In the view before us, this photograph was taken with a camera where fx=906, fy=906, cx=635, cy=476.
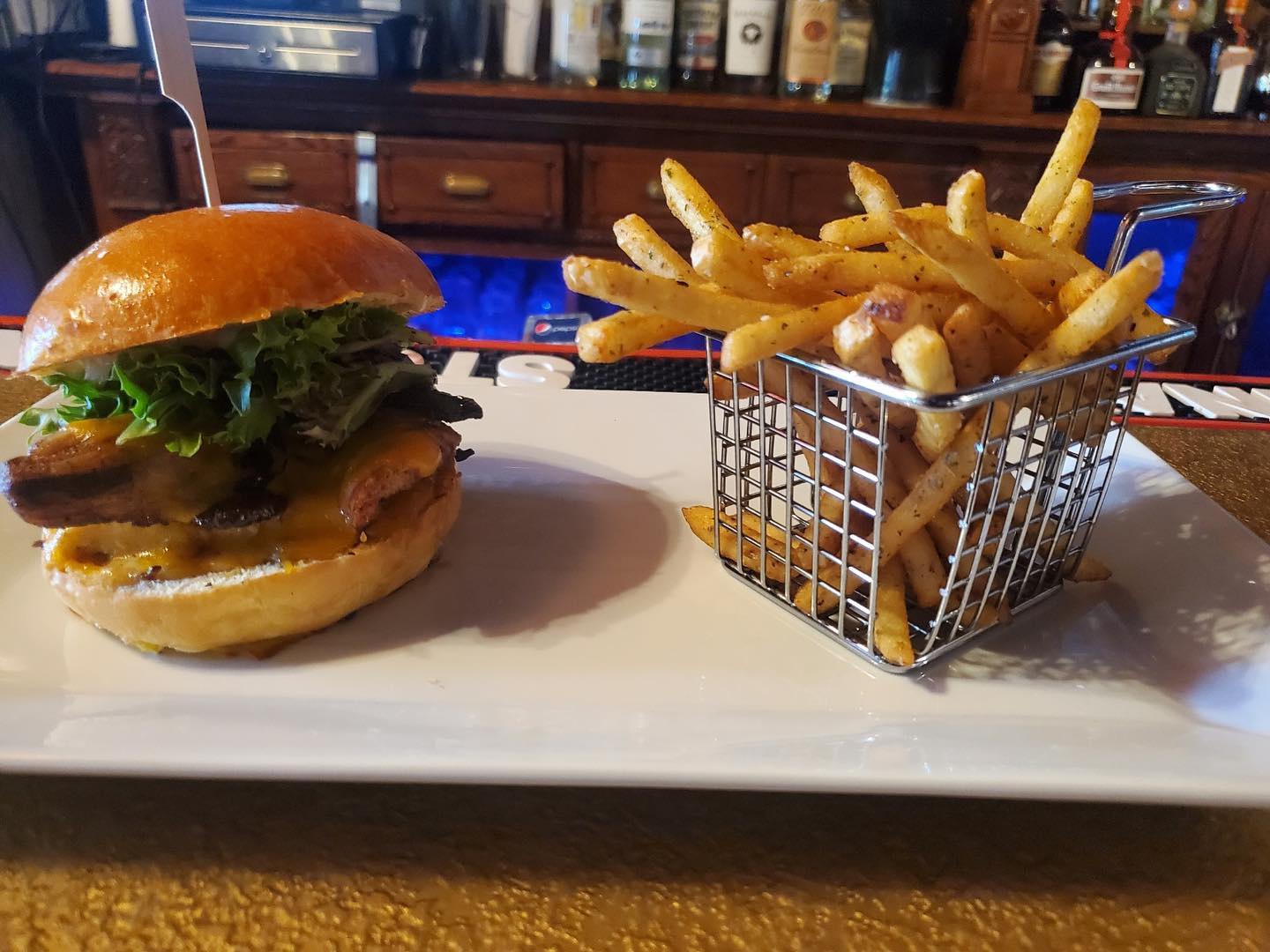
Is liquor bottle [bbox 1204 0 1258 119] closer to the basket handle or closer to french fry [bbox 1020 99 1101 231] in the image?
the basket handle

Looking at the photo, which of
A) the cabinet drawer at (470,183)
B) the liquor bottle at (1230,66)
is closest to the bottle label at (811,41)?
the cabinet drawer at (470,183)

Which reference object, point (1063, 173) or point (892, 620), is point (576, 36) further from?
point (892, 620)

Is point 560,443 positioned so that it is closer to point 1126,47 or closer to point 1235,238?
point 1126,47

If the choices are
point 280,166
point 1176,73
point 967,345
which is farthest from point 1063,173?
point 280,166

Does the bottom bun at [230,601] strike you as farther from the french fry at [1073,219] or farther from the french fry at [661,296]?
the french fry at [1073,219]

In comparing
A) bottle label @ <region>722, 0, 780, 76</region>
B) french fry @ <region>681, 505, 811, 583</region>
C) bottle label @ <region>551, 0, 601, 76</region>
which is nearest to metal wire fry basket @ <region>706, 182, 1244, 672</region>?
french fry @ <region>681, 505, 811, 583</region>

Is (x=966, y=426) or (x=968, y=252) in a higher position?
(x=968, y=252)

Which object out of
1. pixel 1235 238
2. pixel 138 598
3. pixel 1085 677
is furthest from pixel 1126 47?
pixel 138 598
